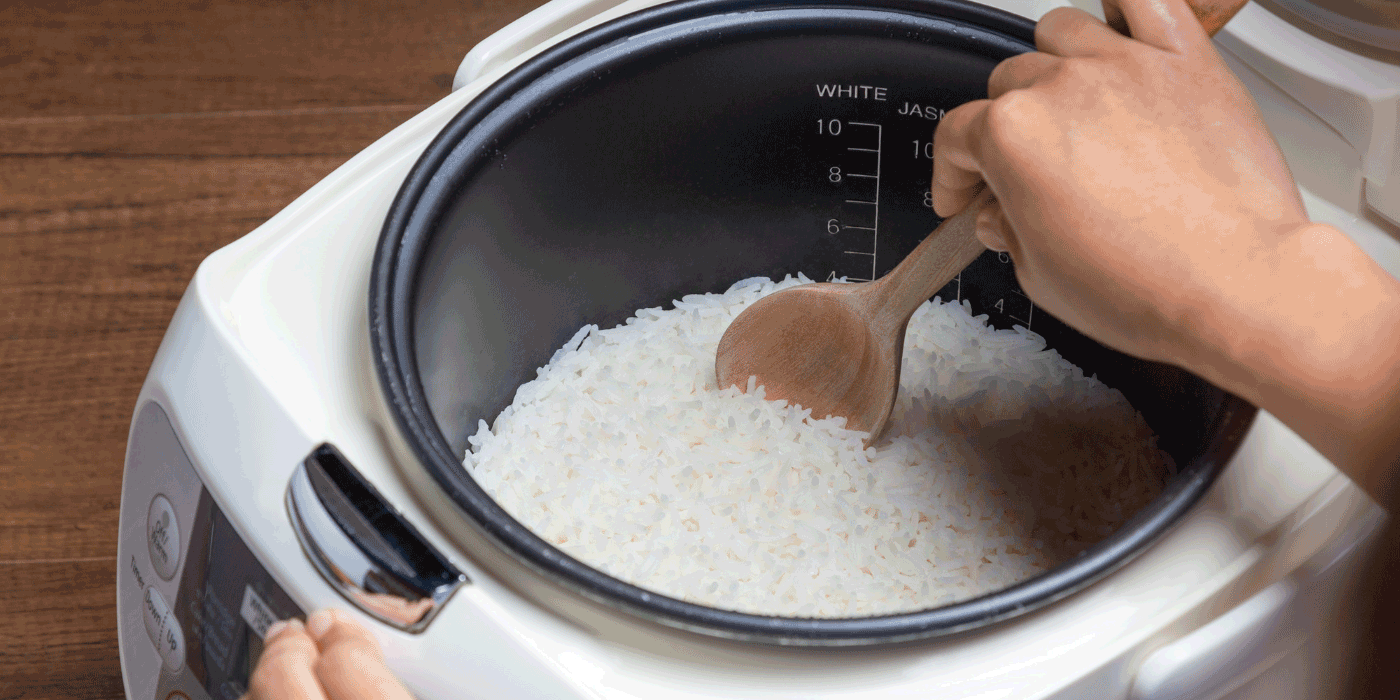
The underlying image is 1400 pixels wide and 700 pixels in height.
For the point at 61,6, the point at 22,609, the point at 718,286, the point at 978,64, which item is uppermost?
the point at 978,64

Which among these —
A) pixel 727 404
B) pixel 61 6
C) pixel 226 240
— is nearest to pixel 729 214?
pixel 727 404

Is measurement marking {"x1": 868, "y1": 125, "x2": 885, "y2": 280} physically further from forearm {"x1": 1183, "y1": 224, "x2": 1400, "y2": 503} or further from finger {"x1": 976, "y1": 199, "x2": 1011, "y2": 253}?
forearm {"x1": 1183, "y1": 224, "x2": 1400, "y2": 503}

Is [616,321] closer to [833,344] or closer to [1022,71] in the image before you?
[833,344]

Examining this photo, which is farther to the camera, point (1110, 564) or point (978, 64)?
point (978, 64)

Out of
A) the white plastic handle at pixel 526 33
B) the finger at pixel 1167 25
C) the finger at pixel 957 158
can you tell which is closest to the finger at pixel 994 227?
the finger at pixel 957 158

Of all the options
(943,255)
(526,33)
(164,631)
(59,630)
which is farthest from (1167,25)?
(59,630)

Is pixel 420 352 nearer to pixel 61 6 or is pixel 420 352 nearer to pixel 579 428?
pixel 579 428

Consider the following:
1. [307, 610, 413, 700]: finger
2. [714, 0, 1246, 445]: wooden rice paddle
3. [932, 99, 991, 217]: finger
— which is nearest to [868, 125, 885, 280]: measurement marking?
[714, 0, 1246, 445]: wooden rice paddle

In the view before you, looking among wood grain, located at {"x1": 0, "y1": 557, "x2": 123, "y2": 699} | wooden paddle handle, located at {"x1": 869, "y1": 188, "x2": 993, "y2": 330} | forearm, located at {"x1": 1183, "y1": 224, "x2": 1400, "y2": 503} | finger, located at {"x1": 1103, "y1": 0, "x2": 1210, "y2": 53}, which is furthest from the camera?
wood grain, located at {"x1": 0, "y1": 557, "x2": 123, "y2": 699}
